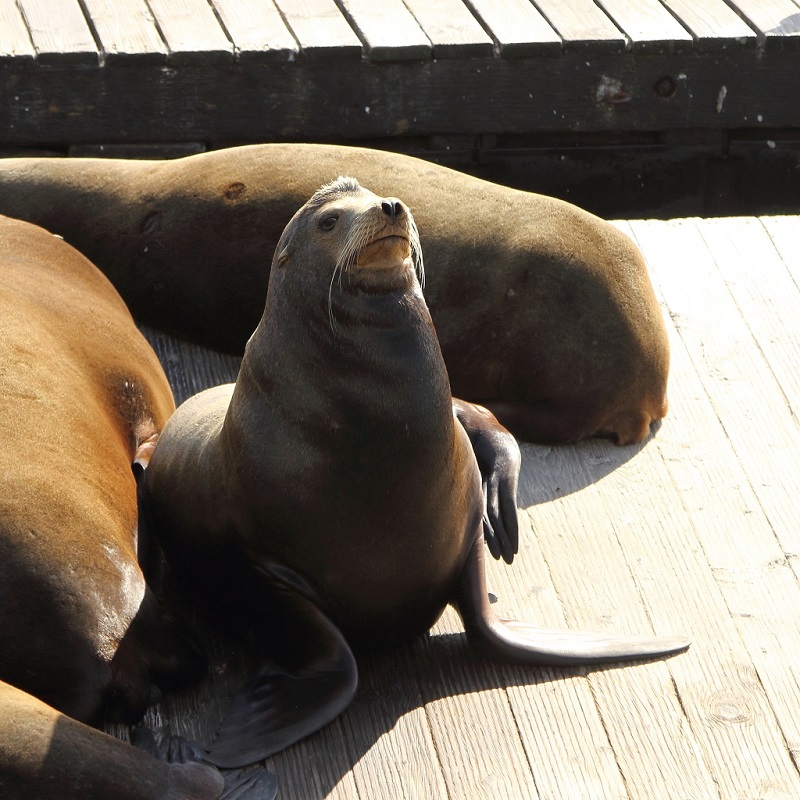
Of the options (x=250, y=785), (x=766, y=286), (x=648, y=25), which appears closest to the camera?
(x=250, y=785)

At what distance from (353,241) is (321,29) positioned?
352 centimetres

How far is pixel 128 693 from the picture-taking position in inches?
130

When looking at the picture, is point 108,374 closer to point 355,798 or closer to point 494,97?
point 355,798

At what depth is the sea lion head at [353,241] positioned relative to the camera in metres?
3.26

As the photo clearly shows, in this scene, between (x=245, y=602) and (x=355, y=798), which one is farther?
(x=245, y=602)

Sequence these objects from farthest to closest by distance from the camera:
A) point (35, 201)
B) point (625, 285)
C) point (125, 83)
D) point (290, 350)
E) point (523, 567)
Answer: point (125, 83) → point (35, 201) → point (625, 285) → point (523, 567) → point (290, 350)

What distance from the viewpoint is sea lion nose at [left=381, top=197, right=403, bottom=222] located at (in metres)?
3.23

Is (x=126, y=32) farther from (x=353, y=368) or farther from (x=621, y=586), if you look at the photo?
(x=621, y=586)

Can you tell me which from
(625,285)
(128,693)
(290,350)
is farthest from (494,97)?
(128,693)

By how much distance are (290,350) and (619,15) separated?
402cm

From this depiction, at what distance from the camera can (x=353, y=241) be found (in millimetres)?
3289

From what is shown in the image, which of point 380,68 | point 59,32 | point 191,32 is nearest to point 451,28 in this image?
point 380,68

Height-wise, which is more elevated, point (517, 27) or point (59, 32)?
point (59, 32)

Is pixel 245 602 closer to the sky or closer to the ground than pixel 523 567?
closer to the sky
